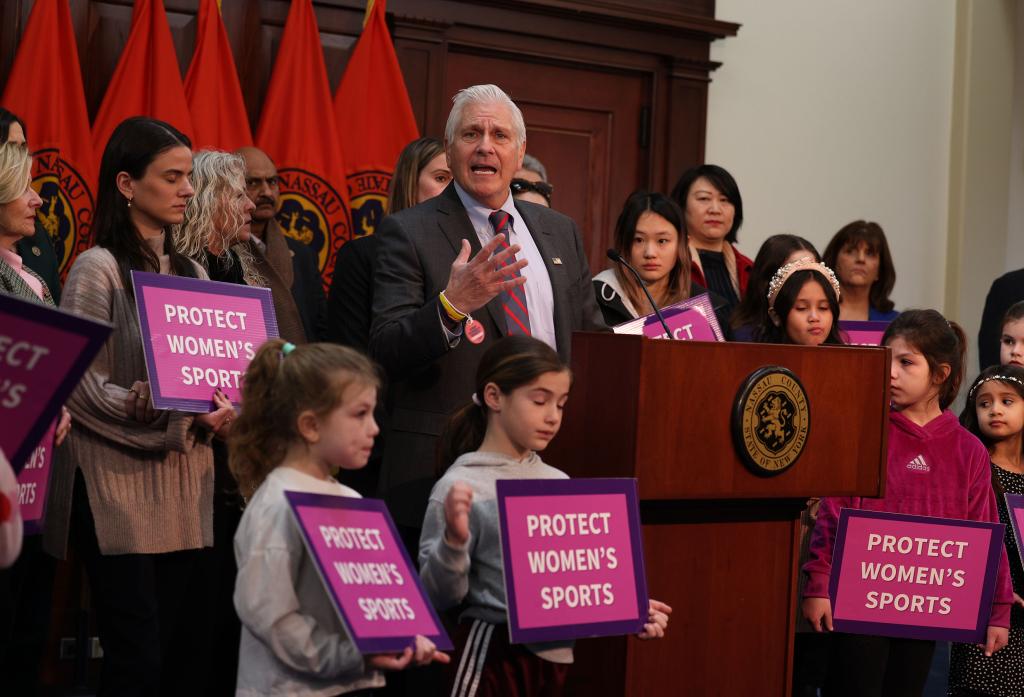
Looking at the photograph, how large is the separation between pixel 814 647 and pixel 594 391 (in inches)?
72.5

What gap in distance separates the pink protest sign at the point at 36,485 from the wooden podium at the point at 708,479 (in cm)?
104

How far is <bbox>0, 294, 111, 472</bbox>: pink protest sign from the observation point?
5.48 feet

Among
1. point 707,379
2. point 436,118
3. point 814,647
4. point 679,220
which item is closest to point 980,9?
point 436,118

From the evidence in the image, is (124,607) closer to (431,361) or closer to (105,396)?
(105,396)

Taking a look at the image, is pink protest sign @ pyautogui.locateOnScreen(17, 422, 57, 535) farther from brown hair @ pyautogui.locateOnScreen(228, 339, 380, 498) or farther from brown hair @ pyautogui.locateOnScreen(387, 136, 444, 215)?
brown hair @ pyautogui.locateOnScreen(387, 136, 444, 215)

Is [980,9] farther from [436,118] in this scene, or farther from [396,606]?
[396,606]

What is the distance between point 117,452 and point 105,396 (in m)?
0.14

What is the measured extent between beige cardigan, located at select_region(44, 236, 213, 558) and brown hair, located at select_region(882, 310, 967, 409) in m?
1.81

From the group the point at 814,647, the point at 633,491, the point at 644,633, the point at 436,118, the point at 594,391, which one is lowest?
the point at 814,647

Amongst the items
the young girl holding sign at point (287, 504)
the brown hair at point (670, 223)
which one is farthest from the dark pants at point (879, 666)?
the young girl holding sign at point (287, 504)

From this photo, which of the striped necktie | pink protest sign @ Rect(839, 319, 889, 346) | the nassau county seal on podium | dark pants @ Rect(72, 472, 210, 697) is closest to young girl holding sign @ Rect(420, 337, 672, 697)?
the striped necktie

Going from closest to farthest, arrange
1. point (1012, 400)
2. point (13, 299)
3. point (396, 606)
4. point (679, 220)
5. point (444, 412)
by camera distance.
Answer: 1. point (13, 299)
2. point (396, 606)
3. point (444, 412)
4. point (1012, 400)
5. point (679, 220)

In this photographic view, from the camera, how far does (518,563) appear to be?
7.18ft

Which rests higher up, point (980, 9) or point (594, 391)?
point (980, 9)
